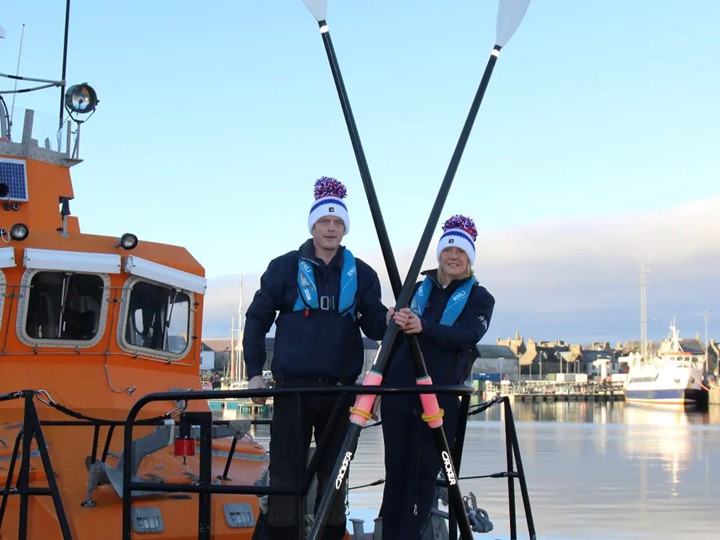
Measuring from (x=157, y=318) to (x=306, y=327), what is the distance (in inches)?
93.5

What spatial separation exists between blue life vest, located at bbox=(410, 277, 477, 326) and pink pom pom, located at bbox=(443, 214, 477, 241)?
10.6 inches

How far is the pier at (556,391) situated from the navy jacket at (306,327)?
284 ft

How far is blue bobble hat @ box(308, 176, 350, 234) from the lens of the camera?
492 centimetres

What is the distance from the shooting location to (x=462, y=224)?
5.25 metres

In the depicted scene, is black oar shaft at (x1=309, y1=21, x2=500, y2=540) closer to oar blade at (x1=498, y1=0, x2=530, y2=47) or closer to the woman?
oar blade at (x1=498, y1=0, x2=530, y2=47)

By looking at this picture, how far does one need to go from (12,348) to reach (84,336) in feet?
1.49

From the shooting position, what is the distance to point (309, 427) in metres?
4.77

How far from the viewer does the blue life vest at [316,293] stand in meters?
4.80

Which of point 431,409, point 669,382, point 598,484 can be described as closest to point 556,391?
point 669,382

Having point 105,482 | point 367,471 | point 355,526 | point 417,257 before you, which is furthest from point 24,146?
point 367,471

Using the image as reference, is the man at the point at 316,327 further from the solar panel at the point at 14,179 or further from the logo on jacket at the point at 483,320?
the solar panel at the point at 14,179

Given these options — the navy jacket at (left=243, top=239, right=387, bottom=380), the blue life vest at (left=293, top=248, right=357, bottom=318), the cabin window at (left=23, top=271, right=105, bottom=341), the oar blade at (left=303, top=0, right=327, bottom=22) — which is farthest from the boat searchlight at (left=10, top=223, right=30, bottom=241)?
the oar blade at (left=303, top=0, right=327, bottom=22)

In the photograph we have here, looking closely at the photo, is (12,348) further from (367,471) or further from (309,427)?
(367,471)

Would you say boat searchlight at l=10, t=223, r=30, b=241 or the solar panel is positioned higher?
the solar panel
